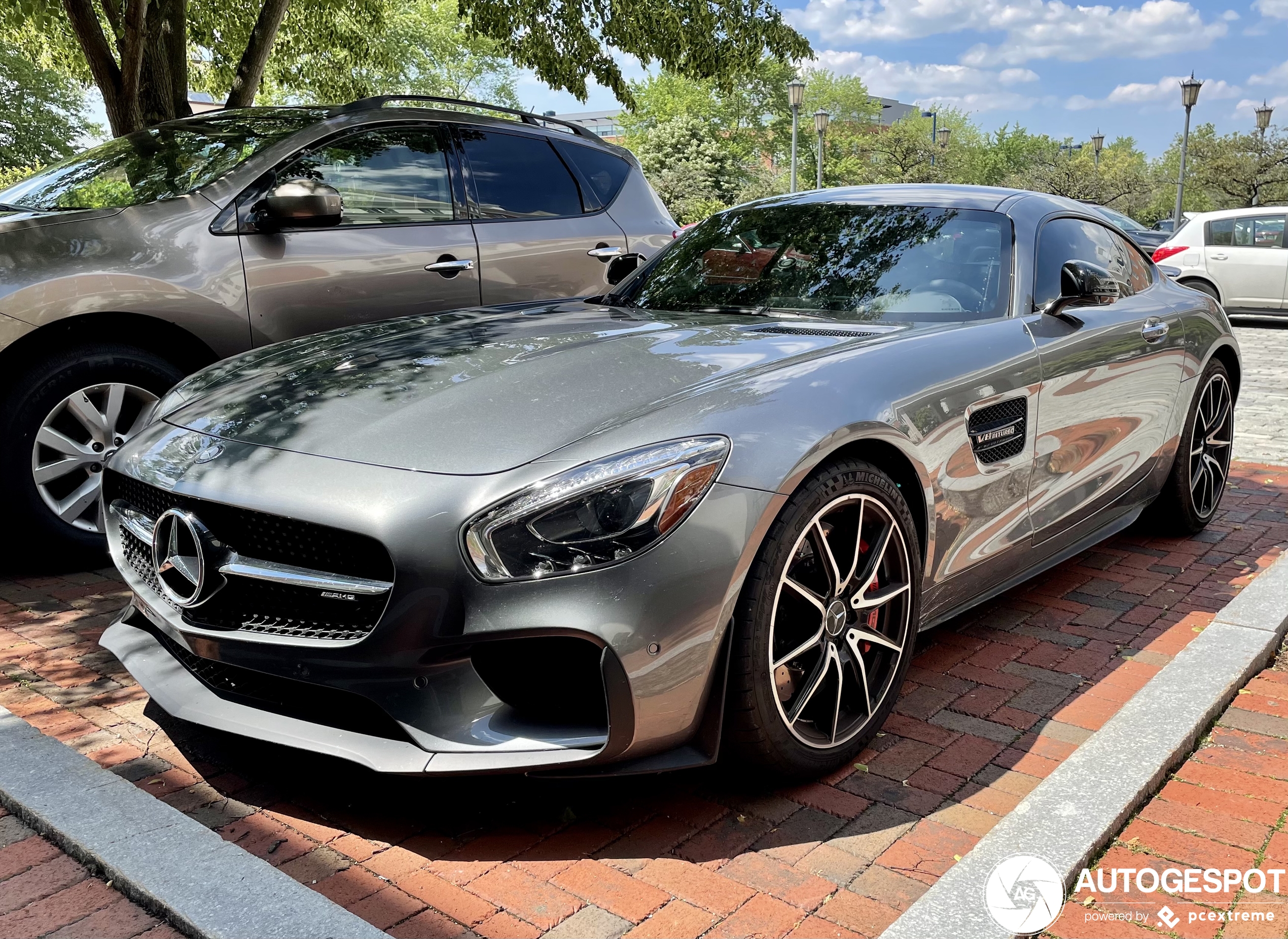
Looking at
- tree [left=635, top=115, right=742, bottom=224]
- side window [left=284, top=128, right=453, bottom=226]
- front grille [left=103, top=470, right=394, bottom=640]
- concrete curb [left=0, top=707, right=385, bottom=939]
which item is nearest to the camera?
concrete curb [left=0, top=707, right=385, bottom=939]

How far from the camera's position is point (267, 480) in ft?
8.54

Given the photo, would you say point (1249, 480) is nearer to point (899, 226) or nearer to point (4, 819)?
point (899, 226)

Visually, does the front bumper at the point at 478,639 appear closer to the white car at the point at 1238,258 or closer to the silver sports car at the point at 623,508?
the silver sports car at the point at 623,508

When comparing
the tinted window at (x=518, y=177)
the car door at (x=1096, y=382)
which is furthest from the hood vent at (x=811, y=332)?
the tinted window at (x=518, y=177)

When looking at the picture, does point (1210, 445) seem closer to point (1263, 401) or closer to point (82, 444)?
point (1263, 401)

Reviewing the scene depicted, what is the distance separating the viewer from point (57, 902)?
2336 millimetres

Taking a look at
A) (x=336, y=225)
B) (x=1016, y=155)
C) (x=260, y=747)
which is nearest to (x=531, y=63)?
(x=336, y=225)

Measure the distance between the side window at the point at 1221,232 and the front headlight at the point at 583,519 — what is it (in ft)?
52.0

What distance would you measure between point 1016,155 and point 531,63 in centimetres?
7573

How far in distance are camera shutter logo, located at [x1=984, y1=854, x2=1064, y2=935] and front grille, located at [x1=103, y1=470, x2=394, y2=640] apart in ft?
4.65

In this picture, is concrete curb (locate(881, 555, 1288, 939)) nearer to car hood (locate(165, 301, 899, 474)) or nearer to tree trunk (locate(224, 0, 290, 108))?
car hood (locate(165, 301, 899, 474))

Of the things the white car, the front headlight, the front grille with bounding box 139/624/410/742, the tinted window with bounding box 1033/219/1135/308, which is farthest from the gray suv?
the white car

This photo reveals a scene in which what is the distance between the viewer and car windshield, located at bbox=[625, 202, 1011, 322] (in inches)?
146

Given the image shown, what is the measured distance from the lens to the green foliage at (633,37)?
1101cm
